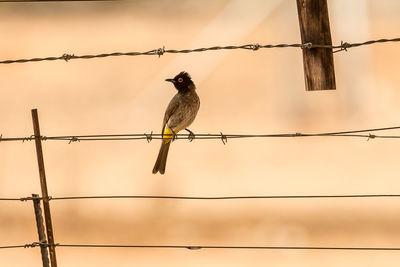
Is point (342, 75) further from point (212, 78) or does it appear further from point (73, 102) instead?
point (73, 102)

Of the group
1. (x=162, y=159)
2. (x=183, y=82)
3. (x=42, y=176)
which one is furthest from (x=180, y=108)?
(x=42, y=176)

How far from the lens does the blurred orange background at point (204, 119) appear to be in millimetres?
6258

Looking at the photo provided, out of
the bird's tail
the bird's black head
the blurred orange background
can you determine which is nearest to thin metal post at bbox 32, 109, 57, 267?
the bird's tail

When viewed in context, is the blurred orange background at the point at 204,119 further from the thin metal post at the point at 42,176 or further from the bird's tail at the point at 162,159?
the thin metal post at the point at 42,176

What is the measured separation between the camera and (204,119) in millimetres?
6348

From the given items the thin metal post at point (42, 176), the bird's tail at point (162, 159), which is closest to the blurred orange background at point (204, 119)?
the bird's tail at point (162, 159)

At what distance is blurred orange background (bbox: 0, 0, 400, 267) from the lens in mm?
6258

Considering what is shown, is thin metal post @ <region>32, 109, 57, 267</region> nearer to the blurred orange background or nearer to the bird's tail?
the bird's tail

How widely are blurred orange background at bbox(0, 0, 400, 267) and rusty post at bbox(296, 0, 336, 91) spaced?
9.46 feet

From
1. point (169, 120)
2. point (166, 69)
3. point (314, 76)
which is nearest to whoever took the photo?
point (314, 76)

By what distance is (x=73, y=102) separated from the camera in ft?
20.7

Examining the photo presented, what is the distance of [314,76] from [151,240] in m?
3.32

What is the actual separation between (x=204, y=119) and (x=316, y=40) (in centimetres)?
307

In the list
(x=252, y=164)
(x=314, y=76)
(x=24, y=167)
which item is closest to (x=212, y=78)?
(x=252, y=164)
